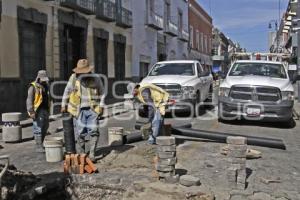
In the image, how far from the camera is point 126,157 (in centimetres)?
859

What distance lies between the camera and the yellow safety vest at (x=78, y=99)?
8297 mm

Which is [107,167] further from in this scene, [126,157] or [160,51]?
[160,51]

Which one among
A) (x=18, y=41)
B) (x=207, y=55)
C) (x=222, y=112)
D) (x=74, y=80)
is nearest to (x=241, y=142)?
(x=74, y=80)

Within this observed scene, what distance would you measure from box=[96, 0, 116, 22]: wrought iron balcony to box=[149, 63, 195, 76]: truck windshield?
24.6 ft

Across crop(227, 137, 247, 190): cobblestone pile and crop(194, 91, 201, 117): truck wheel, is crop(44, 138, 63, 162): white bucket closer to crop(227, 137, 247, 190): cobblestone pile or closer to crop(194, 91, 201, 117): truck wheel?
crop(227, 137, 247, 190): cobblestone pile

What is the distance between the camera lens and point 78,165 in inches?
292

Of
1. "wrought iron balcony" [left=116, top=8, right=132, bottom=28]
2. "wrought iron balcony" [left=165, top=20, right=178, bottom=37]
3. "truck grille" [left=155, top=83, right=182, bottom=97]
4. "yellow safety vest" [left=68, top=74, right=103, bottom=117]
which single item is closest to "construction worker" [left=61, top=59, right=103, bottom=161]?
"yellow safety vest" [left=68, top=74, right=103, bottom=117]

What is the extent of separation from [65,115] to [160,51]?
1166 inches

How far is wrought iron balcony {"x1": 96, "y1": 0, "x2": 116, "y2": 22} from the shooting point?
77.2 ft

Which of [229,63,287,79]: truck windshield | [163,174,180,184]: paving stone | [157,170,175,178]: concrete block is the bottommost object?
[163,174,180,184]: paving stone

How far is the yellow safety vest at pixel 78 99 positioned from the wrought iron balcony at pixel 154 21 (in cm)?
2401

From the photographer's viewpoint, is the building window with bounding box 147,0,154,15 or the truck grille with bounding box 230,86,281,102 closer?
the truck grille with bounding box 230,86,281,102

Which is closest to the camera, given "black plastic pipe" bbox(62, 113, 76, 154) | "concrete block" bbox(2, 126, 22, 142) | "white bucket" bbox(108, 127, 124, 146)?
"black plastic pipe" bbox(62, 113, 76, 154)

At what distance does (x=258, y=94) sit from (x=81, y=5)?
10483 mm
